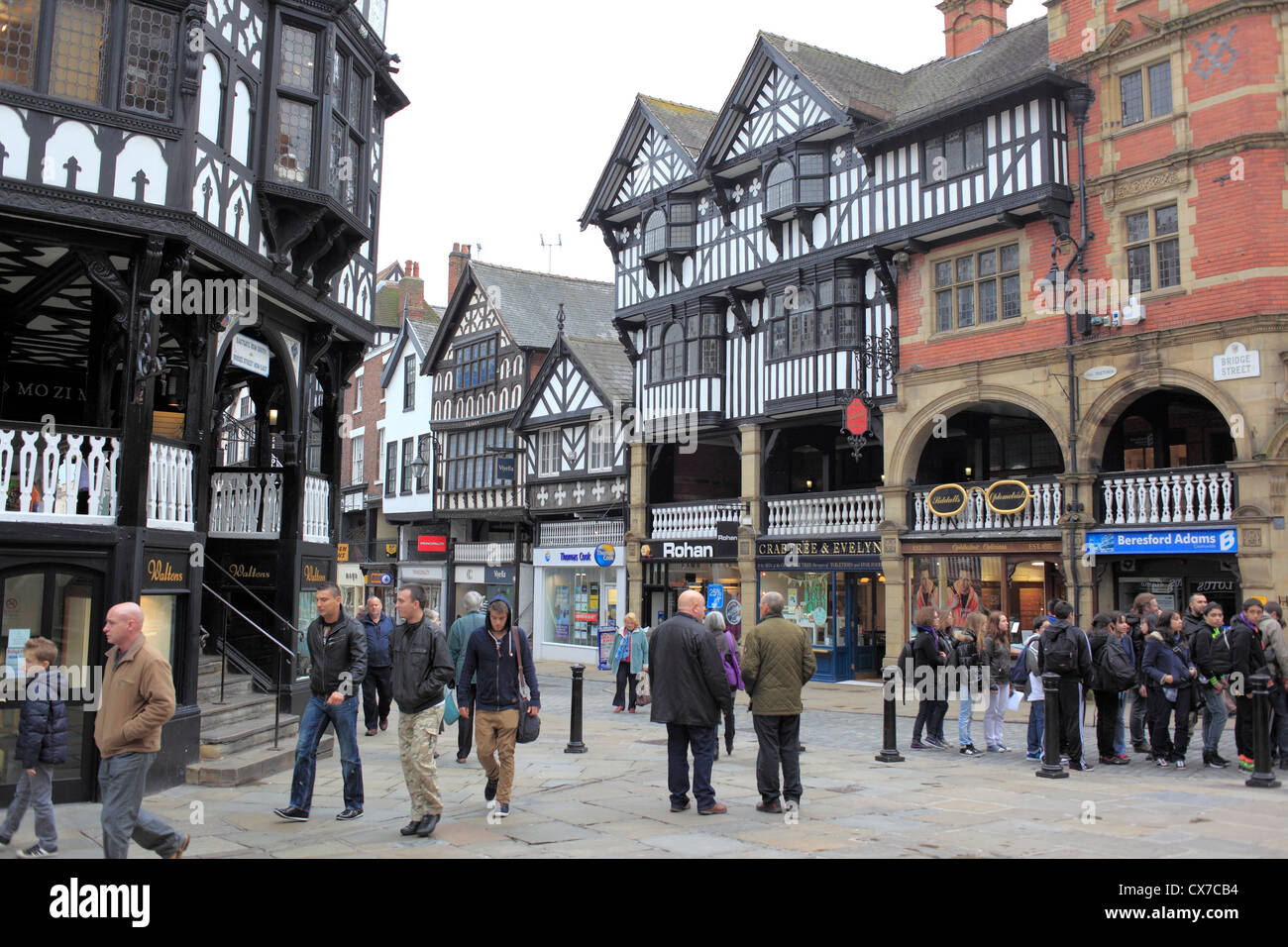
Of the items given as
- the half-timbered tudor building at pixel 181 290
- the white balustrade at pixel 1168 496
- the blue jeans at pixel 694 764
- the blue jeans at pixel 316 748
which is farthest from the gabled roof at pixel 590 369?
the blue jeans at pixel 316 748

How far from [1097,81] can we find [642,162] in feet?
41.7

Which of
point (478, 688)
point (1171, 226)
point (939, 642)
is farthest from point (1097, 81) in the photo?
point (478, 688)

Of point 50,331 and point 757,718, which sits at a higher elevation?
point 50,331

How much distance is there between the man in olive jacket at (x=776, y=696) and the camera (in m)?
8.68

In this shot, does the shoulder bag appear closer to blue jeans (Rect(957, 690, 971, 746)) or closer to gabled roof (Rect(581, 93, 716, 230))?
blue jeans (Rect(957, 690, 971, 746))

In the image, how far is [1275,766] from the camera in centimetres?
1161

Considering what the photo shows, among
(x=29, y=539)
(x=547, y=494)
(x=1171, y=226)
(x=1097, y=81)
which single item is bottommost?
(x=29, y=539)

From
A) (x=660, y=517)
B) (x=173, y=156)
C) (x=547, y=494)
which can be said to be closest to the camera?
(x=173, y=156)

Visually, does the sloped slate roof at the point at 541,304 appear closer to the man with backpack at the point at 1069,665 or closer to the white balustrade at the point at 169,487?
the white balustrade at the point at 169,487

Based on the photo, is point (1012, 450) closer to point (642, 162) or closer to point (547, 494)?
point (642, 162)

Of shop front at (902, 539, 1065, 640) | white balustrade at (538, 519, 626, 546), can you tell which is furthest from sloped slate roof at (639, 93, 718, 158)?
shop front at (902, 539, 1065, 640)

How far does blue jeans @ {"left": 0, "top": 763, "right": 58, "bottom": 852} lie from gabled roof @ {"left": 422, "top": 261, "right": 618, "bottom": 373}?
2880 centimetres

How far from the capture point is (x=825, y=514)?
2414cm

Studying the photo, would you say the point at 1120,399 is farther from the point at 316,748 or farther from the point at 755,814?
the point at 316,748
